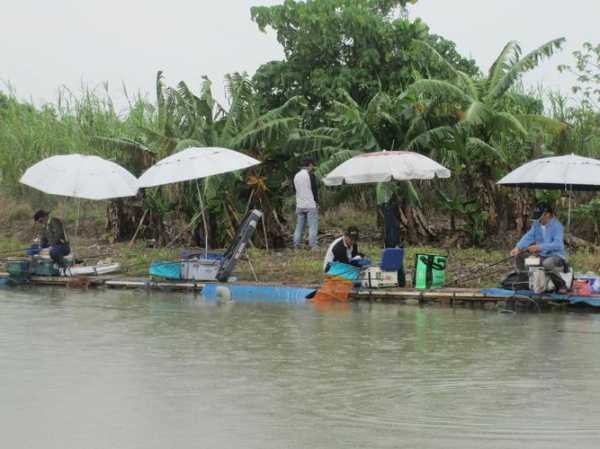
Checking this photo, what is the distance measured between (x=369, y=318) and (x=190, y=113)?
1112cm

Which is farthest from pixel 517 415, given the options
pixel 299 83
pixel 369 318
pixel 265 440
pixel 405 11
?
pixel 405 11

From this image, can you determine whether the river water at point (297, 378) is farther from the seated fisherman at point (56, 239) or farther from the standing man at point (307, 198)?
the standing man at point (307, 198)

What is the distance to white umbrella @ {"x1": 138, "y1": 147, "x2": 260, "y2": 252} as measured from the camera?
2177 cm

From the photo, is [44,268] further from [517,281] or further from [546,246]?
[546,246]

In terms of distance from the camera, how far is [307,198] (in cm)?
2538

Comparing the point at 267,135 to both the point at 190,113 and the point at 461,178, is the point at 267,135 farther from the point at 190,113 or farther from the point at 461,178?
the point at 461,178

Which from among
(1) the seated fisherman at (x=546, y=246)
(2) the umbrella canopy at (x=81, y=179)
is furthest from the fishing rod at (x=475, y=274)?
(2) the umbrella canopy at (x=81, y=179)

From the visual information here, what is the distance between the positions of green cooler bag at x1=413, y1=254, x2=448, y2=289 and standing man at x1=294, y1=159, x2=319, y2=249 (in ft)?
18.3

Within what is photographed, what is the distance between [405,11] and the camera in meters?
34.4

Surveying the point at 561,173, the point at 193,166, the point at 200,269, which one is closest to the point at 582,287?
the point at 561,173

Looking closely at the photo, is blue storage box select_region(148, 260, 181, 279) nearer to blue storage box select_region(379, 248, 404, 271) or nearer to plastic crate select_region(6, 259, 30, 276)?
plastic crate select_region(6, 259, 30, 276)

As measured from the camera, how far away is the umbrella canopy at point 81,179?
2295 centimetres

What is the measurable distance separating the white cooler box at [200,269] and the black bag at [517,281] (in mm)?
5803

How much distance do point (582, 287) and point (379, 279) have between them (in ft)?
11.7
